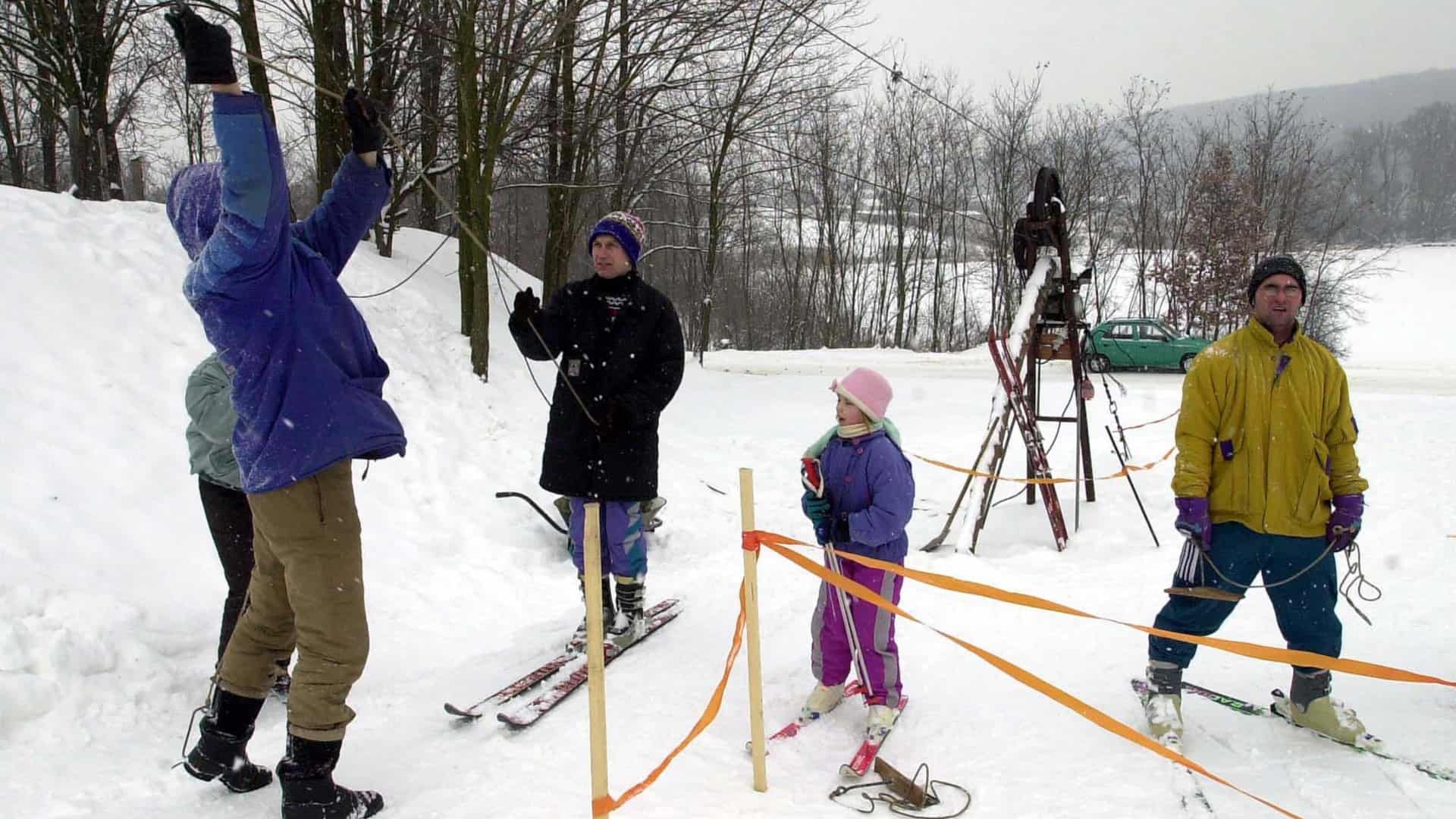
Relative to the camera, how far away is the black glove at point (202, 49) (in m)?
2.06

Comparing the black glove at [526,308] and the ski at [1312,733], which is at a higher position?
the black glove at [526,308]

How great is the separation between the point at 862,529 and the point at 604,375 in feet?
4.99

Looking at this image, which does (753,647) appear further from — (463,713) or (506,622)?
(506,622)

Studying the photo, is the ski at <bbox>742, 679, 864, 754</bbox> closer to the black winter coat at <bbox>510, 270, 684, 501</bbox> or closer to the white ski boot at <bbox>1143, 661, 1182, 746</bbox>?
the white ski boot at <bbox>1143, 661, 1182, 746</bbox>

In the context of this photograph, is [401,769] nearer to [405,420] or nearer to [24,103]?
[405,420]

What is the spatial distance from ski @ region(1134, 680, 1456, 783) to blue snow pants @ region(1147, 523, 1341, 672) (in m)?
0.22

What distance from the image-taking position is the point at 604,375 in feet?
13.2

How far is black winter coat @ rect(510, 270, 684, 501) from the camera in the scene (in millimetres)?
3977

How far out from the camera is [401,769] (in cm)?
296

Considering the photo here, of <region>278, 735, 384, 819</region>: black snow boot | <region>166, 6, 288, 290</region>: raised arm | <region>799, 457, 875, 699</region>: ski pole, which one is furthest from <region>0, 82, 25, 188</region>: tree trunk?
<region>799, 457, 875, 699</region>: ski pole

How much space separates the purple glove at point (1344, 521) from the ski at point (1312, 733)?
72 centimetres

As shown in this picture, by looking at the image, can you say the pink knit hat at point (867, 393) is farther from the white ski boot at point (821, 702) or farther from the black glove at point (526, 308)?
the black glove at point (526, 308)

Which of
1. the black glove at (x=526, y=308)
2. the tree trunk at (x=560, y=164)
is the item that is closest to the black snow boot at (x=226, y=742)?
the black glove at (x=526, y=308)

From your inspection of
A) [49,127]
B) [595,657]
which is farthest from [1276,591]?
[49,127]
